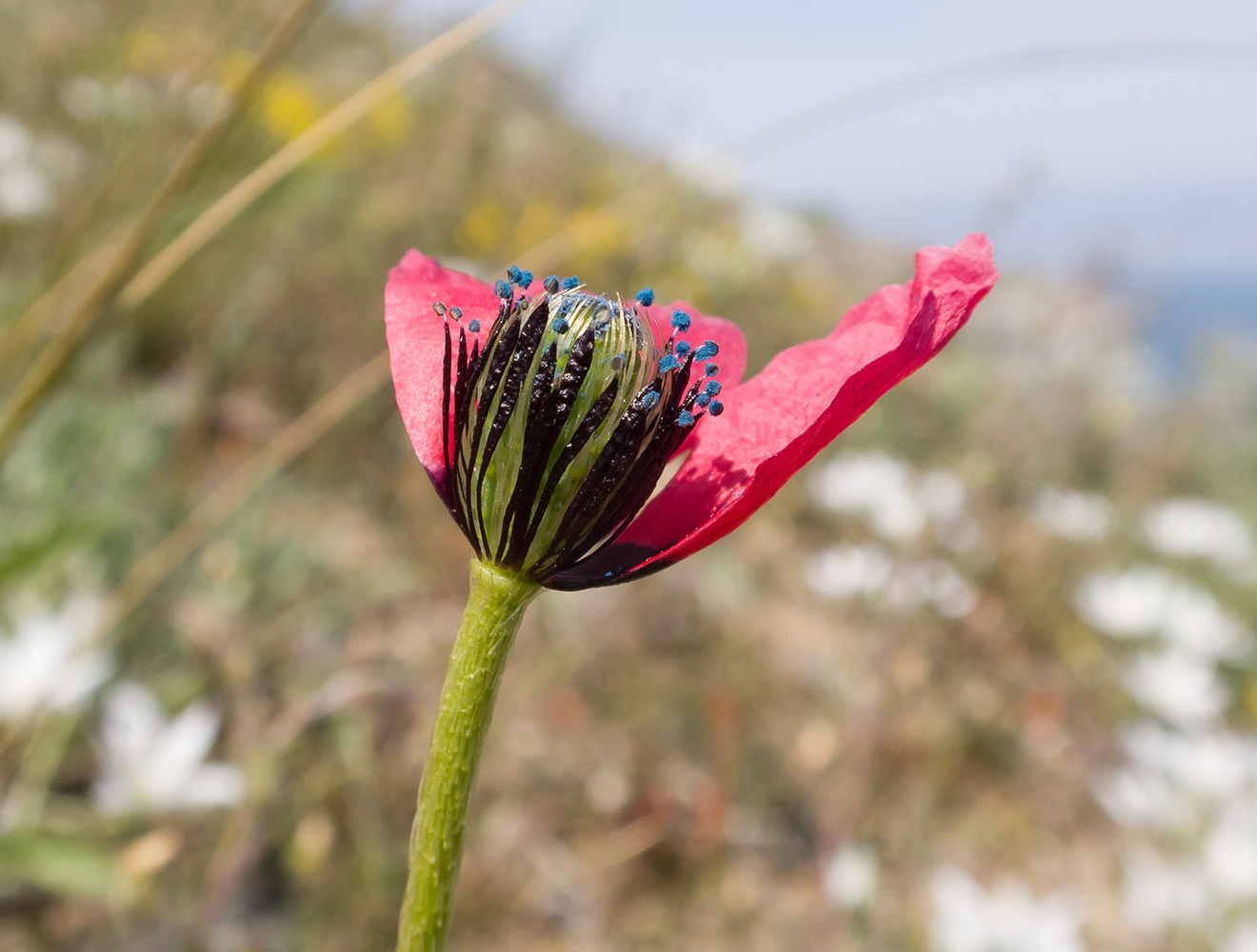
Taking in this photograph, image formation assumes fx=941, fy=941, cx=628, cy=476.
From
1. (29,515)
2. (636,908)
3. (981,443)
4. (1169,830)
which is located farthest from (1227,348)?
(29,515)

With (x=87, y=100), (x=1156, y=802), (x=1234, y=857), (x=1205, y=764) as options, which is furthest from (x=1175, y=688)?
(x=87, y=100)

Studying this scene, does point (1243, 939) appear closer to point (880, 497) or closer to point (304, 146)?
point (880, 497)

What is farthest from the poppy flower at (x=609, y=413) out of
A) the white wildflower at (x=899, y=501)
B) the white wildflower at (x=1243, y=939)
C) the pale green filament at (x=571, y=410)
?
the white wildflower at (x=899, y=501)

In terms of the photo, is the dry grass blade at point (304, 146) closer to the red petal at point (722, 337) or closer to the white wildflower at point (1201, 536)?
the red petal at point (722, 337)

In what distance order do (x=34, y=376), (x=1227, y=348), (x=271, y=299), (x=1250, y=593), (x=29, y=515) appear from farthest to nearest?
(x=1227, y=348) < (x=1250, y=593) < (x=271, y=299) < (x=29, y=515) < (x=34, y=376)

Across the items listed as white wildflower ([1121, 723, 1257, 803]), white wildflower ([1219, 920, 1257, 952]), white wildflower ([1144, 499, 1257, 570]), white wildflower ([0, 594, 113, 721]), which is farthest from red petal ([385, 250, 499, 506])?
white wildflower ([1144, 499, 1257, 570])

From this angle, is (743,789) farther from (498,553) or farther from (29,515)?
(498,553)

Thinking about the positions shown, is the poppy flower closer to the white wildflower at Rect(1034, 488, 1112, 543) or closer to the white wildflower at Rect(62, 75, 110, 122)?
the white wildflower at Rect(62, 75, 110, 122)
